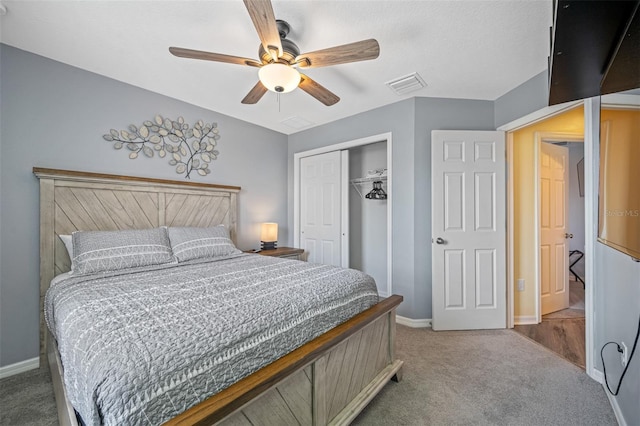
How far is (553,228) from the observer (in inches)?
130

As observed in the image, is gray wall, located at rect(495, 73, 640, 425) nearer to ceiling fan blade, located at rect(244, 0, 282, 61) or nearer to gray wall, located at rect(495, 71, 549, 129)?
gray wall, located at rect(495, 71, 549, 129)

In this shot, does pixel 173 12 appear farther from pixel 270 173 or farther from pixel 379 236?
pixel 379 236

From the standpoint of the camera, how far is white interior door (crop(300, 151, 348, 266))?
3785 mm

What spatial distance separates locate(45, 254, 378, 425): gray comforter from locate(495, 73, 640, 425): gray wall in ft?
4.52

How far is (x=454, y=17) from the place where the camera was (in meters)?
1.78

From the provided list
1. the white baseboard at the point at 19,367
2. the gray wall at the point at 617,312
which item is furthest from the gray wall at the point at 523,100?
the white baseboard at the point at 19,367

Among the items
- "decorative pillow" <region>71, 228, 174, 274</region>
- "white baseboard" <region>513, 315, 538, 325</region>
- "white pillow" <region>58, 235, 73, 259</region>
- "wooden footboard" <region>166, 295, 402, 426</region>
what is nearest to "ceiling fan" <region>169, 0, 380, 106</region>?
"decorative pillow" <region>71, 228, 174, 274</region>

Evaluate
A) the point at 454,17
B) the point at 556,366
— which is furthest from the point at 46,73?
the point at 556,366

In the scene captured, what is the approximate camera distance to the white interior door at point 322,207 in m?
3.79

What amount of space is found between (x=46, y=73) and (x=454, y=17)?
3198mm

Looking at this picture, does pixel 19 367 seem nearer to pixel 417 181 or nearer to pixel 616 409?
pixel 417 181

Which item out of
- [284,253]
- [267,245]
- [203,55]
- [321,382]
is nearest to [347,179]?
[284,253]

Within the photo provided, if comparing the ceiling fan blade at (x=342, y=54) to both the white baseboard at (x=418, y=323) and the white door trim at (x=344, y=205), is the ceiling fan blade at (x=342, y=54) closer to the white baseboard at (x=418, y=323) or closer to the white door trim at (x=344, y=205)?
the white door trim at (x=344, y=205)

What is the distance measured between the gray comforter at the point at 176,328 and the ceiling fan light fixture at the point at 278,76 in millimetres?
1290
